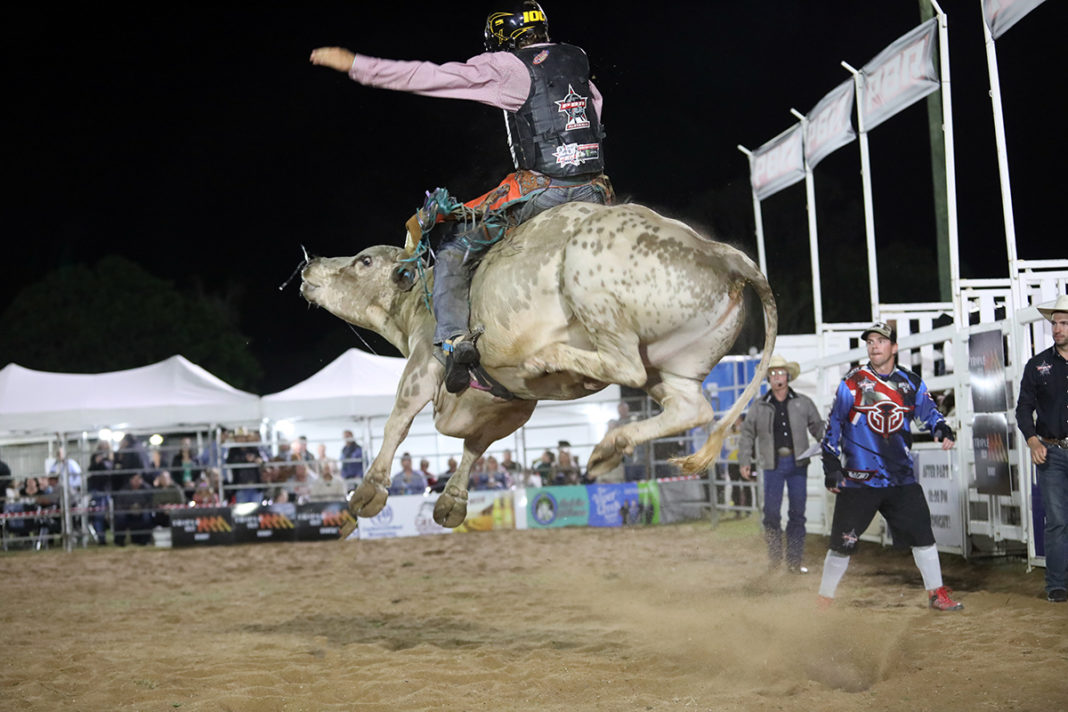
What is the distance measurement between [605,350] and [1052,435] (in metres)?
4.83

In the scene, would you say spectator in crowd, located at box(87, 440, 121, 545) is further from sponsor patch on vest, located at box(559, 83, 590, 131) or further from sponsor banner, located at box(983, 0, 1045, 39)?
sponsor patch on vest, located at box(559, 83, 590, 131)

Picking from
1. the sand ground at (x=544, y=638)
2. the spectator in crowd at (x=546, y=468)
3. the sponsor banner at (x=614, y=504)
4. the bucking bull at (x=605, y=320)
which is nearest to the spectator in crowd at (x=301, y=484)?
the spectator in crowd at (x=546, y=468)

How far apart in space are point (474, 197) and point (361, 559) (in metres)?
10.2

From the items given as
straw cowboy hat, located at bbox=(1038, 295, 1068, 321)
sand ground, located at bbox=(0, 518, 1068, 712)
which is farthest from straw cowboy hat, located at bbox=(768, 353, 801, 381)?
straw cowboy hat, located at bbox=(1038, 295, 1068, 321)

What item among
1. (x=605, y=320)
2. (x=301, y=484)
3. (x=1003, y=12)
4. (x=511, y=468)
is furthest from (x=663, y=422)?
(x=301, y=484)

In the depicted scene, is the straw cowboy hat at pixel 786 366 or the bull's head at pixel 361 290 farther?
the straw cowboy hat at pixel 786 366

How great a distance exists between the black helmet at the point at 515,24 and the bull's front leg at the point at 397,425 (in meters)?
1.76

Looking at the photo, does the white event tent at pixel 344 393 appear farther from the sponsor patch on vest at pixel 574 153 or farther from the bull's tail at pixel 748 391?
the bull's tail at pixel 748 391

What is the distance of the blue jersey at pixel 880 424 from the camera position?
317 inches

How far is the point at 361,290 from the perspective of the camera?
20.5ft

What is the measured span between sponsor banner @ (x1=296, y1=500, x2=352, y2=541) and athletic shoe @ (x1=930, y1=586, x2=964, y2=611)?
39.1 feet

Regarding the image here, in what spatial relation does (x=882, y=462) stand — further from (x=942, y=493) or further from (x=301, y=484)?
(x=301, y=484)

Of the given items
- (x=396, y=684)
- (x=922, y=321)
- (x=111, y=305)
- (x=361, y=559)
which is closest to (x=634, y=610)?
(x=396, y=684)

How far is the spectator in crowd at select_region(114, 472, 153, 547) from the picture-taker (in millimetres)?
19062
